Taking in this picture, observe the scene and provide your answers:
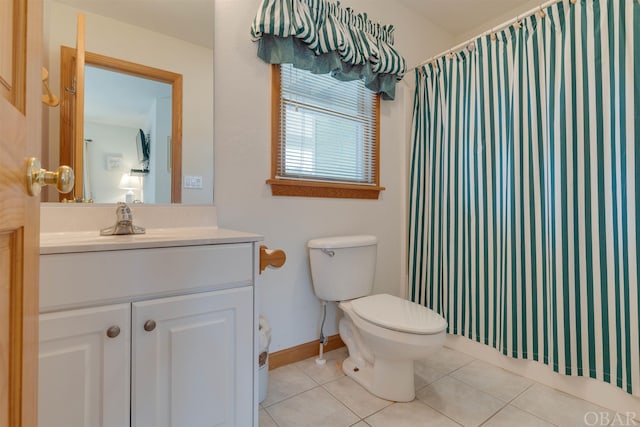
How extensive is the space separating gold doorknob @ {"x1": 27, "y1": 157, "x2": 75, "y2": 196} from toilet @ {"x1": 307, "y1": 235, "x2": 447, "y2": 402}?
123 cm

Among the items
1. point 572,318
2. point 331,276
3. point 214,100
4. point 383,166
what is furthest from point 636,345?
point 214,100

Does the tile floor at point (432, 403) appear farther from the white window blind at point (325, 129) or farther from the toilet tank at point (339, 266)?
the white window blind at point (325, 129)

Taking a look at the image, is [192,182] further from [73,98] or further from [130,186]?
[73,98]

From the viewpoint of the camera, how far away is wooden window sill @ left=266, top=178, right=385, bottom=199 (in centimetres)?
165

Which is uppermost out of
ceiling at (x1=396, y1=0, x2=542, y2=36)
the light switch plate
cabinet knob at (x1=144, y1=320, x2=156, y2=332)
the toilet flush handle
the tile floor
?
ceiling at (x1=396, y1=0, x2=542, y2=36)

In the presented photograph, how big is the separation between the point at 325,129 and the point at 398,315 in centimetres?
116

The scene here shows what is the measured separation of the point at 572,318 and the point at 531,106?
110cm

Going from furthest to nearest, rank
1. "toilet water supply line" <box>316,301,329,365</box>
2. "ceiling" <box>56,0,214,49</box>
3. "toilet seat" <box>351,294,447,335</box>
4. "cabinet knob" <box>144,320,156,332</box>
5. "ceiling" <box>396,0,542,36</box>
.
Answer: "ceiling" <box>396,0,542,36</box> → "toilet water supply line" <box>316,301,329,365</box> → "toilet seat" <box>351,294,447,335</box> → "ceiling" <box>56,0,214,49</box> → "cabinet knob" <box>144,320,156,332</box>

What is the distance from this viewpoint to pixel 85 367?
2.53ft

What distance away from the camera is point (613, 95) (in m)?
1.33

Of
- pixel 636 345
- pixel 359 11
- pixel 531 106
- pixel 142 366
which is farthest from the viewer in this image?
pixel 359 11

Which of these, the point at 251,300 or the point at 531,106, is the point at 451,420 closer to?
the point at 251,300

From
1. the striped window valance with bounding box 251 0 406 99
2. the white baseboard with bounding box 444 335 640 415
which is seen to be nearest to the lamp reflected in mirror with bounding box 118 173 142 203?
the striped window valance with bounding box 251 0 406 99

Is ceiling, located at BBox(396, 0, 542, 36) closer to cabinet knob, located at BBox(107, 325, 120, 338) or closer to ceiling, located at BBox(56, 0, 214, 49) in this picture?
ceiling, located at BBox(56, 0, 214, 49)
